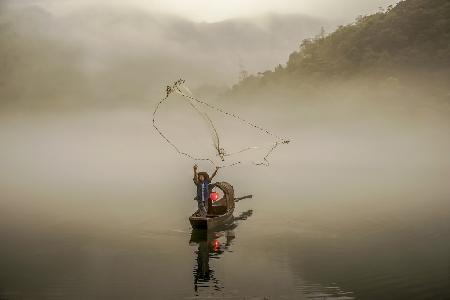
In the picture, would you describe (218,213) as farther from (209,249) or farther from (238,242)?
(209,249)

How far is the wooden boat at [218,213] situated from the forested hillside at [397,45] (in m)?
133

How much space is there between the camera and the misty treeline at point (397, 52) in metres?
158

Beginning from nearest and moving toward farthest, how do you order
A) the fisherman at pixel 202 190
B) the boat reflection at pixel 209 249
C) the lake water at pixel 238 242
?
1. the lake water at pixel 238 242
2. the boat reflection at pixel 209 249
3. the fisherman at pixel 202 190

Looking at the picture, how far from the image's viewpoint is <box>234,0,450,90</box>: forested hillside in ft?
522

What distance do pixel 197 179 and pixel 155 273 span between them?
10.5m

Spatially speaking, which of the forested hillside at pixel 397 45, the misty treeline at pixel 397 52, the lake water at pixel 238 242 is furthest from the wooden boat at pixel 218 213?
the forested hillside at pixel 397 45

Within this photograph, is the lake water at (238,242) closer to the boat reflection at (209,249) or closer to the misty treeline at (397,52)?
the boat reflection at (209,249)

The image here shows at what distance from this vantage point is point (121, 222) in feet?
153

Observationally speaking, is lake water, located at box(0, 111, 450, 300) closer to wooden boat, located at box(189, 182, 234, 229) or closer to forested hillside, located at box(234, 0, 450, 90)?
wooden boat, located at box(189, 182, 234, 229)

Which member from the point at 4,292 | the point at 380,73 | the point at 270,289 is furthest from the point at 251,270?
the point at 380,73

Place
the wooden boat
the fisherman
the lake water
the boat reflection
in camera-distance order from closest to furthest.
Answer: the lake water → the boat reflection → the wooden boat → the fisherman

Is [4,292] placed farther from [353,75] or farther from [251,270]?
[353,75]

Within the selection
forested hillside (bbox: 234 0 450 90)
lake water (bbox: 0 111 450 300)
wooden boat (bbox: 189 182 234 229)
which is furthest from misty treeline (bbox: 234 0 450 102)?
wooden boat (bbox: 189 182 234 229)

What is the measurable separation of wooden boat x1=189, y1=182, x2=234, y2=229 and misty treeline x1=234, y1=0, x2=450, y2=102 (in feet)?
377
